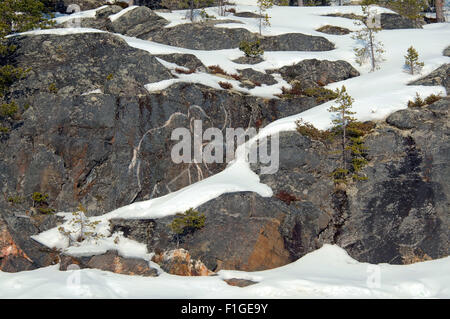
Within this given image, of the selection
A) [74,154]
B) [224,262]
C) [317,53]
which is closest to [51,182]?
[74,154]

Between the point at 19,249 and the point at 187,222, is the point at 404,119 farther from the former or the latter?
the point at 19,249

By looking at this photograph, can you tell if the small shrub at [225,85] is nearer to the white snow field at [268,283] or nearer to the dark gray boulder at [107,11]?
the white snow field at [268,283]

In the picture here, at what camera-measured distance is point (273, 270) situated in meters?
17.7

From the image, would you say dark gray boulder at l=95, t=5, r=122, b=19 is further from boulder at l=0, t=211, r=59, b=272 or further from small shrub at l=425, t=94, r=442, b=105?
small shrub at l=425, t=94, r=442, b=105

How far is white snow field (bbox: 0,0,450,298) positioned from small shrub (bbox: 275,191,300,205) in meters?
0.56

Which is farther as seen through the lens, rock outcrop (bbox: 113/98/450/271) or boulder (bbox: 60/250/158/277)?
rock outcrop (bbox: 113/98/450/271)

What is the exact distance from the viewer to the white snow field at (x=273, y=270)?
1538cm

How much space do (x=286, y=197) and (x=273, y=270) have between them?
391cm

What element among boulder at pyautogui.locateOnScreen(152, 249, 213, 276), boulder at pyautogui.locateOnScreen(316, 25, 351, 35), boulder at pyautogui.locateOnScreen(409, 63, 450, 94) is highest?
boulder at pyautogui.locateOnScreen(316, 25, 351, 35)

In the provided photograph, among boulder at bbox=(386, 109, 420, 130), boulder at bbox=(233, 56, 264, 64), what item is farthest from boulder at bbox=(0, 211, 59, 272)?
boulder at bbox=(233, 56, 264, 64)

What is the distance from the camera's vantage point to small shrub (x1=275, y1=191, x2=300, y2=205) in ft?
66.4

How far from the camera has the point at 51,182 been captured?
2145 cm

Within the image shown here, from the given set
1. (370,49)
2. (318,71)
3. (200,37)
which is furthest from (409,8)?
(200,37)

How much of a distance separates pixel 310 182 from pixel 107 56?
14.0 metres
